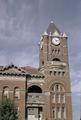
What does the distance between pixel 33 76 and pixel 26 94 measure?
432cm

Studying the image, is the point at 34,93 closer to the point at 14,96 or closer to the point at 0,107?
the point at 14,96

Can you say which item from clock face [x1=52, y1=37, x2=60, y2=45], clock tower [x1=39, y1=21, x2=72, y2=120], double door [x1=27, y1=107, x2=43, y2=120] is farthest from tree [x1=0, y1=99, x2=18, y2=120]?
clock face [x1=52, y1=37, x2=60, y2=45]

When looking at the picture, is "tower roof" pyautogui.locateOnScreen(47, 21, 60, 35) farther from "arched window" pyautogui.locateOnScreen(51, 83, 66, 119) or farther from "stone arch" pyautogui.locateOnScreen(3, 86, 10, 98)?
"stone arch" pyautogui.locateOnScreen(3, 86, 10, 98)

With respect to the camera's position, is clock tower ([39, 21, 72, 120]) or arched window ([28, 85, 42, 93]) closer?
clock tower ([39, 21, 72, 120])

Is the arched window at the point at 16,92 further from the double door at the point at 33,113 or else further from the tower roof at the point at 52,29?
the tower roof at the point at 52,29

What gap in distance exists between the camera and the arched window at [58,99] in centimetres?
6700

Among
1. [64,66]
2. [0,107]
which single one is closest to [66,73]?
[64,66]

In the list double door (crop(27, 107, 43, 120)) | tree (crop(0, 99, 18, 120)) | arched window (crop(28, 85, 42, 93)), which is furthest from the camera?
arched window (crop(28, 85, 42, 93))

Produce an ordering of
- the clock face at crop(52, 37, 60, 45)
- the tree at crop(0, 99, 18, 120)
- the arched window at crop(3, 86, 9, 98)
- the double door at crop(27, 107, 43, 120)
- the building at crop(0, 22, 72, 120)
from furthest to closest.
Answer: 1. the clock face at crop(52, 37, 60, 45)
2. the double door at crop(27, 107, 43, 120)
3. the arched window at crop(3, 86, 9, 98)
4. the building at crop(0, 22, 72, 120)
5. the tree at crop(0, 99, 18, 120)

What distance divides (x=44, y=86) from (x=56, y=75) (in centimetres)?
372

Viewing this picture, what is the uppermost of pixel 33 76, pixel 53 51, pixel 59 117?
pixel 53 51

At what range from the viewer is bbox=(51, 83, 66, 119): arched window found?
67.0 m

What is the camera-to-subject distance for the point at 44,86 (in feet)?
226

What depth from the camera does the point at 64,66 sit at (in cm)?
7050
